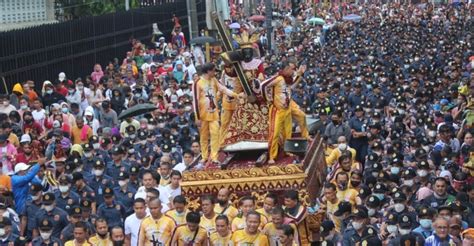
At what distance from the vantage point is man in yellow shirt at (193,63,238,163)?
17.1 m

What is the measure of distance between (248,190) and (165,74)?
46.3ft

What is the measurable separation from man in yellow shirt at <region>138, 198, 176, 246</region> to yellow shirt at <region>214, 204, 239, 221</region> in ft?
2.69

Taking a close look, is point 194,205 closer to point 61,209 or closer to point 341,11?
point 61,209

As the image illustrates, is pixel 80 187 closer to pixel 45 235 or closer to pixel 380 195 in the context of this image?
pixel 45 235

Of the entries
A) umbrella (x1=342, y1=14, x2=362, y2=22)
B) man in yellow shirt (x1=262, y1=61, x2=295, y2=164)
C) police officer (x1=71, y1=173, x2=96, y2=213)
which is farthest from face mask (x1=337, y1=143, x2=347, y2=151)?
umbrella (x1=342, y1=14, x2=362, y2=22)

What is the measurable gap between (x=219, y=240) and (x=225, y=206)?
1.51 meters

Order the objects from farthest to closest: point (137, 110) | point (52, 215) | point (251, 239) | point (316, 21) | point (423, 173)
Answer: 1. point (316, 21)
2. point (137, 110)
3. point (423, 173)
4. point (52, 215)
5. point (251, 239)

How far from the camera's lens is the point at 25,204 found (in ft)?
55.3

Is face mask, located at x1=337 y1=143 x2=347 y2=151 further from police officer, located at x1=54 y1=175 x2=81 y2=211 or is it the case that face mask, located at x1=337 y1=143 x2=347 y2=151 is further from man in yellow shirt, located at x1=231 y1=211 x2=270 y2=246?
man in yellow shirt, located at x1=231 y1=211 x2=270 y2=246

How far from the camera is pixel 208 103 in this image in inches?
674

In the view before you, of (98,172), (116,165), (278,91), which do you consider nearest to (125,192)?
(98,172)

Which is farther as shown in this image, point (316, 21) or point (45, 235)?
point (316, 21)

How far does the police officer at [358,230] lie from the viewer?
1379 cm

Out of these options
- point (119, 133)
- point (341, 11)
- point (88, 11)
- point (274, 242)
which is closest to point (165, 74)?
point (119, 133)
